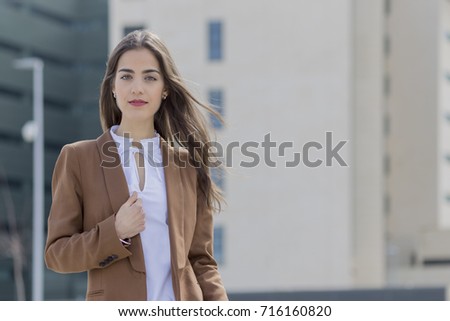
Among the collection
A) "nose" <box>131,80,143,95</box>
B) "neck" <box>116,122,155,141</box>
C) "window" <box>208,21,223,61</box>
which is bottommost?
"neck" <box>116,122,155,141</box>

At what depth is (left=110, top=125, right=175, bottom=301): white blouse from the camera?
304cm

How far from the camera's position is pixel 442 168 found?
200 feet

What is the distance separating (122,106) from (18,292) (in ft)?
209

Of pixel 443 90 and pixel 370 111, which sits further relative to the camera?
pixel 443 90

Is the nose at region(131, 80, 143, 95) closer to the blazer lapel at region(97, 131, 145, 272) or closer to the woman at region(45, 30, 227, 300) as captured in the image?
the woman at region(45, 30, 227, 300)

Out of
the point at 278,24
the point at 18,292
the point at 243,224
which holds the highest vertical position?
the point at 278,24

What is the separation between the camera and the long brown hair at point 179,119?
325 centimetres

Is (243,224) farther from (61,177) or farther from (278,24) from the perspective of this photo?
(61,177)

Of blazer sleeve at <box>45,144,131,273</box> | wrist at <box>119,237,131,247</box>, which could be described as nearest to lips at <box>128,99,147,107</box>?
blazer sleeve at <box>45,144,131,273</box>

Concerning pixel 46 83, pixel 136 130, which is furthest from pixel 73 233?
pixel 46 83

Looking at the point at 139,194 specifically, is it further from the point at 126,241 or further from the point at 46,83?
the point at 46,83

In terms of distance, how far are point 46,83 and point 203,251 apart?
70.9 meters

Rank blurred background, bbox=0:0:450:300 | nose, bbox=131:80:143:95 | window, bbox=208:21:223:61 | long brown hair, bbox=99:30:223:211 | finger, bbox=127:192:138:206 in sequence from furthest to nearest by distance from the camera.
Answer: window, bbox=208:21:223:61, blurred background, bbox=0:0:450:300, long brown hair, bbox=99:30:223:211, nose, bbox=131:80:143:95, finger, bbox=127:192:138:206
